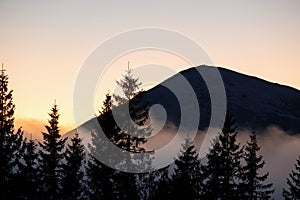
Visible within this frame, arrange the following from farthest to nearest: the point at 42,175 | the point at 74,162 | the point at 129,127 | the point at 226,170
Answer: the point at 74,162
the point at 42,175
the point at 226,170
the point at 129,127

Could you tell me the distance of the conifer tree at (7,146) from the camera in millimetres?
33719

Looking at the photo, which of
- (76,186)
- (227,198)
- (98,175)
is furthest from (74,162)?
(227,198)

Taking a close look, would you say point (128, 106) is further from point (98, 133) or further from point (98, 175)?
point (98, 175)

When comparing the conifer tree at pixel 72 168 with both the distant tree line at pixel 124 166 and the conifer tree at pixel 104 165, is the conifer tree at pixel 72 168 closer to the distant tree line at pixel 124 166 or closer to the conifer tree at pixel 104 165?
the distant tree line at pixel 124 166

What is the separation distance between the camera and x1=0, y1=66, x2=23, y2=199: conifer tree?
3372cm

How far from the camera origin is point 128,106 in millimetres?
31938

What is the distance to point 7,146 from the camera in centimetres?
3388

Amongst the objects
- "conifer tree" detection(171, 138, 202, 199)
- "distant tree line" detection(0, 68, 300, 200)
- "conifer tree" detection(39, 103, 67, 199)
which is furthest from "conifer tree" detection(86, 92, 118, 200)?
Answer: "conifer tree" detection(39, 103, 67, 199)

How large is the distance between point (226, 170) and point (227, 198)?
222 cm

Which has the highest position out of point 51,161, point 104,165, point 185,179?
point 51,161

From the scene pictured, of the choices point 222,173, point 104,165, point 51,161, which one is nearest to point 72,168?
point 51,161

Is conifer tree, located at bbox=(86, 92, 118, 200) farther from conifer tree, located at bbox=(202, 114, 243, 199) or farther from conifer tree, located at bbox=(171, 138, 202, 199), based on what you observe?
conifer tree, located at bbox=(202, 114, 243, 199)

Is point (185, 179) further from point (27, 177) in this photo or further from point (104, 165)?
point (27, 177)

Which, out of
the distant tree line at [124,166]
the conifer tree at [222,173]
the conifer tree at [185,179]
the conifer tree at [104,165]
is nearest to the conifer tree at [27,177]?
the distant tree line at [124,166]
